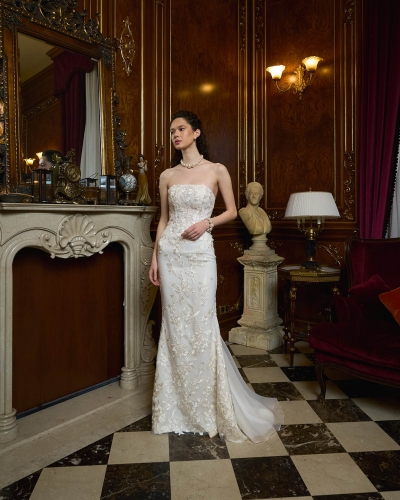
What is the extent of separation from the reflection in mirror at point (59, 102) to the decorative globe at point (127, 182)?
0.18m

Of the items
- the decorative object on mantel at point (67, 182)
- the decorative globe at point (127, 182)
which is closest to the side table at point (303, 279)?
the decorative globe at point (127, 182)

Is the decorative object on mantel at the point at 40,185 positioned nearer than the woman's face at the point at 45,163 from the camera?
Yes

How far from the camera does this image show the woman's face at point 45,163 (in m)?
2.81

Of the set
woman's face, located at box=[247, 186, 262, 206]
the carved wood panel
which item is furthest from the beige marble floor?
the carved wood panel

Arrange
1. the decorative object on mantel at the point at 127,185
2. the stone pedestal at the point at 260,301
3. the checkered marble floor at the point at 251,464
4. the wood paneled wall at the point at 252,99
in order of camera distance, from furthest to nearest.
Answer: the stone pedestal at the point at 260,301 → the wood paneled wall at the point at 252,99 → the decorative object on mantel at the point at 127,185 → the checkered marble floor at the point at 251,464

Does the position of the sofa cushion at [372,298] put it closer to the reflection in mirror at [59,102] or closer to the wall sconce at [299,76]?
the reflection in mirror at [59,102]

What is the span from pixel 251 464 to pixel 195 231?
4.13 ft

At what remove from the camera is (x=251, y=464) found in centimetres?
217

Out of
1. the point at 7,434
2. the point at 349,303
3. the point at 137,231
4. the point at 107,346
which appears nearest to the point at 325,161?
the point at 349,303

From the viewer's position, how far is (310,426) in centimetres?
258

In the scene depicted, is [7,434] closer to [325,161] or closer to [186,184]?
[186,184]

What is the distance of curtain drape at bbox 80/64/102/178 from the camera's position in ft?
10.2

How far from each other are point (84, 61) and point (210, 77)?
161 centimetres

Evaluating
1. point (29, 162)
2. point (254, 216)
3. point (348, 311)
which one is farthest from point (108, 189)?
point (348, 311)
